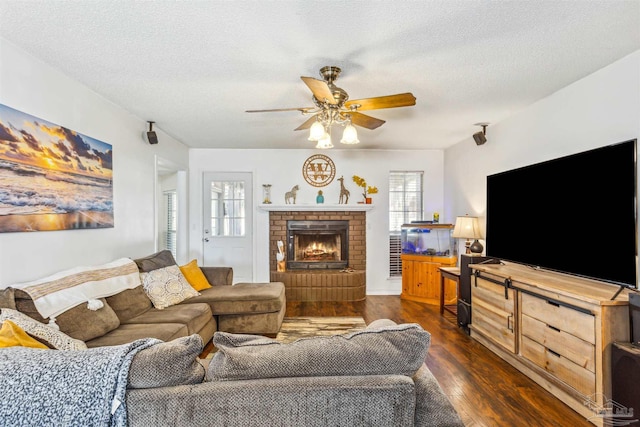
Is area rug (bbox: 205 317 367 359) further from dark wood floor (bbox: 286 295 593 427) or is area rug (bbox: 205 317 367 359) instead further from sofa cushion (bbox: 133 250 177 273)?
sofa cushion (bbox: 133 250 177 273)

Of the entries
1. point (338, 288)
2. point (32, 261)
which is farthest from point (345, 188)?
point (32, 261)

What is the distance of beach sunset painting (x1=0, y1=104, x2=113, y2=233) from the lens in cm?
212

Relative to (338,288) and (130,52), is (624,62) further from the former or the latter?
(338,288)

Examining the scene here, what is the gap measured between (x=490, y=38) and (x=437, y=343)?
8.94 ft

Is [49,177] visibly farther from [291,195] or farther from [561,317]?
[561,317]

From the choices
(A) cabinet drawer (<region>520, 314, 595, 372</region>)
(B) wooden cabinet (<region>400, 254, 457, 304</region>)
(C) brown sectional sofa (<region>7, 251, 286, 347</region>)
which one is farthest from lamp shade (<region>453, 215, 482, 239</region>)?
(C) brown sectional sofa (<region>7, 251, 286, 347</region>)

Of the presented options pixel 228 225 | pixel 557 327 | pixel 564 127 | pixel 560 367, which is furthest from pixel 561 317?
pixel 228 225

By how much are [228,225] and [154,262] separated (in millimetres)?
2131

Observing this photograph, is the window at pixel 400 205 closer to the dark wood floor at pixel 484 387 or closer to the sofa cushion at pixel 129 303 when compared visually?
the dark wood floor at pixel 484 387

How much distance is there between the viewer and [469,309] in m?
3.57

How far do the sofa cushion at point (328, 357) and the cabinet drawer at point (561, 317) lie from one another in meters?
1.57

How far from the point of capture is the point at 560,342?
2.28 meters

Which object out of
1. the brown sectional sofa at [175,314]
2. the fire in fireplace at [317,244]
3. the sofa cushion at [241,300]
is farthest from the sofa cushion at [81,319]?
the fire in fireplace at [317,244]

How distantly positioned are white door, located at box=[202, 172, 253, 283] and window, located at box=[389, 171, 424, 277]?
7.91 feet
